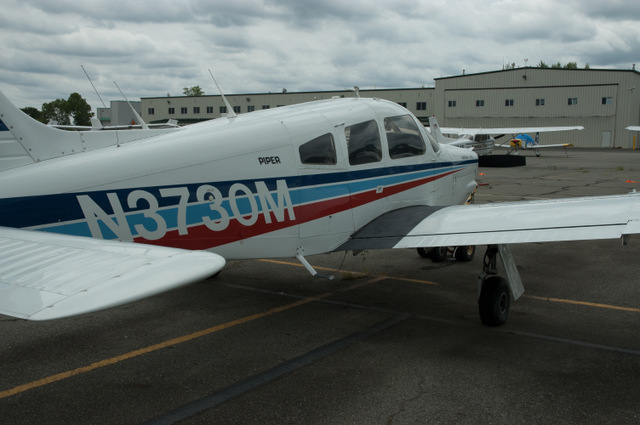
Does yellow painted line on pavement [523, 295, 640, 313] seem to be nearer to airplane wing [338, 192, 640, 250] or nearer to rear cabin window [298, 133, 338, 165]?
airplane wing [338, 192, 640, 250]

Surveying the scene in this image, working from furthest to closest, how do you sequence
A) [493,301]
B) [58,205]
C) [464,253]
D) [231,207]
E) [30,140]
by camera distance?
[464,253] → [493,301] → [231,207] → [30,140] → [58,205]

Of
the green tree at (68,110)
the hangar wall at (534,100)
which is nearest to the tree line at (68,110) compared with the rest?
the green tree at (68,110)

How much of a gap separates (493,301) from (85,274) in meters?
4.65

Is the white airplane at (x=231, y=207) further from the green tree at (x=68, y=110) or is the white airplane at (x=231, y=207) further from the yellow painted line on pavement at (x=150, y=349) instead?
the green tree at (x=68, y=110)

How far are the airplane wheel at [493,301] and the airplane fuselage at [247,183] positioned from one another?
5.35 feet

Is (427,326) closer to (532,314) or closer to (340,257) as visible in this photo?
(532,314)

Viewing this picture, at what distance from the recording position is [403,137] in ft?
24.6

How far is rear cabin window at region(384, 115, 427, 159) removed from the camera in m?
7.29

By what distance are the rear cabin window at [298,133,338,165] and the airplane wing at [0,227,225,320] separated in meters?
3.03

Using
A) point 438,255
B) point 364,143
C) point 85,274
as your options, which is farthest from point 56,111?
point 85,274

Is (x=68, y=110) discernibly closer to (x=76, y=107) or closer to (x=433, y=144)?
(x=76, y=107)

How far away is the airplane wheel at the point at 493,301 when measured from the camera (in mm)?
6195

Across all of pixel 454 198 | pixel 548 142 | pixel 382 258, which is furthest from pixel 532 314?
pixel 548 142

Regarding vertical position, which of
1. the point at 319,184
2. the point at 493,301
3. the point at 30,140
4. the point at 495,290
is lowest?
the point at 493,301
